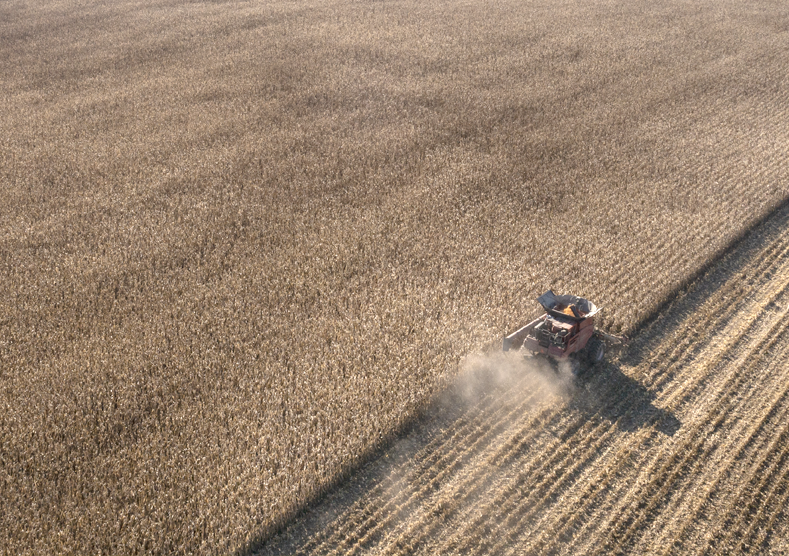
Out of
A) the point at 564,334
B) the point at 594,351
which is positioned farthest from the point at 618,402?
the point at 564,334

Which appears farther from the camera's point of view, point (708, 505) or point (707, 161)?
point (707, 161)

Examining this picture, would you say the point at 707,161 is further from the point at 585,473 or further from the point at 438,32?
the point at 438,32

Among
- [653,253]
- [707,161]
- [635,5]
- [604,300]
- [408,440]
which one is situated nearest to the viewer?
[408,440]

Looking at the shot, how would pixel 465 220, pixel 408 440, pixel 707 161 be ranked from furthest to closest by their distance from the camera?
pixel 707 161, pixel 465 220, pixel 408 440

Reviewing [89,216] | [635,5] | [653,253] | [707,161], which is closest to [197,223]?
[89,216]

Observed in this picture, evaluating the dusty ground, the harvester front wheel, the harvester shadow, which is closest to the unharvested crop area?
the harvester shadow
